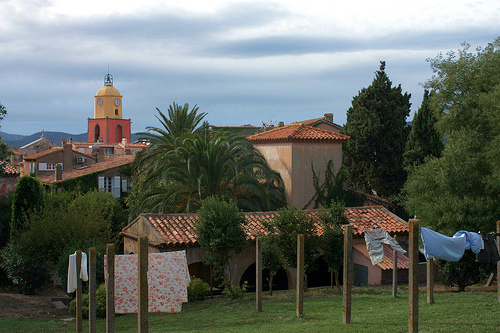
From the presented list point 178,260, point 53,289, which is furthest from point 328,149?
point 178,260

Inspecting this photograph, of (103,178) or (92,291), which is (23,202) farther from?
(92,291)

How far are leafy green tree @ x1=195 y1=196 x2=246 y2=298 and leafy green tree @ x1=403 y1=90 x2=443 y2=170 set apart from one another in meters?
19.5

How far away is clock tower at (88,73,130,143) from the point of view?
11612 cm

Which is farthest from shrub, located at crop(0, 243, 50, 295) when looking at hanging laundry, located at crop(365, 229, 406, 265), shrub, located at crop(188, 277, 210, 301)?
hanging laundry, located at crop(365, 229, 406, 265)

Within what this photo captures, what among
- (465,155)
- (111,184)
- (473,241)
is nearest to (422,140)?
(465,155)

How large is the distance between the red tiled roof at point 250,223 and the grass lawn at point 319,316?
131 inches

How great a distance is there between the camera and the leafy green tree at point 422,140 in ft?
112

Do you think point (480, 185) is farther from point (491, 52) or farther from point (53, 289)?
point (53, 289)

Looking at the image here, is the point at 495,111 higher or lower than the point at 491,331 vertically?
higher

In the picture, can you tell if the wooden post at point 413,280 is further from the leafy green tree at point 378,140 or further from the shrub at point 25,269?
the leafy green tree at point 378,140

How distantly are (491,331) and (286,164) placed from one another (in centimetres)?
2140

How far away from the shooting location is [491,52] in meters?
25.0

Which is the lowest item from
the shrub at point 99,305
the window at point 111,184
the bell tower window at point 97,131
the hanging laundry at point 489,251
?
the shrub at point 99,305

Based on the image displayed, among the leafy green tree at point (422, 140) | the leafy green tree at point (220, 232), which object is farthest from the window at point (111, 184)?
the leafy green tree at point (220, 232)
